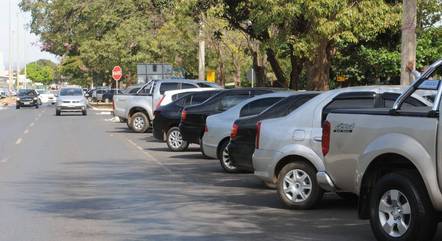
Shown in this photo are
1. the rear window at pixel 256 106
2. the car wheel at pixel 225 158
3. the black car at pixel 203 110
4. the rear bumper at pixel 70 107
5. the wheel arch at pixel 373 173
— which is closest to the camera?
the wheel arch at pixel 373 173

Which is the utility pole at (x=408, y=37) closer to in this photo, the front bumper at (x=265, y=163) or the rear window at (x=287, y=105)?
the rear window at (x=287, y=105)

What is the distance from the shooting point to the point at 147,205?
33.1 ft

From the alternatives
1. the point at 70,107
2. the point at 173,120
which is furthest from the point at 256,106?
the point at 70,107

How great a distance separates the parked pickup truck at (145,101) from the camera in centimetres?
2600

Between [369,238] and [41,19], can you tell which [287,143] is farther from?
[41,19]

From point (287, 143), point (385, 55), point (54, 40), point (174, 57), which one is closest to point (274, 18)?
point (385, 55)

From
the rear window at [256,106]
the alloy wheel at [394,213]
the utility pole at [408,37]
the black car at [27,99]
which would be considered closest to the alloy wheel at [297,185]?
the alloy wheel at [394,213]

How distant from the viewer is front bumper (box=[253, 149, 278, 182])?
10.0 m

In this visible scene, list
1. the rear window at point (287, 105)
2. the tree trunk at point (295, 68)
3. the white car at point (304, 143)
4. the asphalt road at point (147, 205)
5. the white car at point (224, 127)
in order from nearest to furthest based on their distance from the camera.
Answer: the asphalt road at point (147, 205) < the white car at point (304, 143) < the rear window at point (287, 105) < the white car at point (224, 127) < the tree trunk at point (295, 68)

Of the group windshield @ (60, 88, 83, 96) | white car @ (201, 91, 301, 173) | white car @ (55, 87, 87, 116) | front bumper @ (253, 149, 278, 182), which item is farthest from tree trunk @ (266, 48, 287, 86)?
windshield @ (60, 88, 83, 96)

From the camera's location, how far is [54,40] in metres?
64.6

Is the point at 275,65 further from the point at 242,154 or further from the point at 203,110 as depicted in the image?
the point at 242,154

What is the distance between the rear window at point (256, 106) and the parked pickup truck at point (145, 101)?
475 inches

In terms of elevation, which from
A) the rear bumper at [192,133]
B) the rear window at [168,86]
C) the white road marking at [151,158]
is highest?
the rear window at [168,86]
